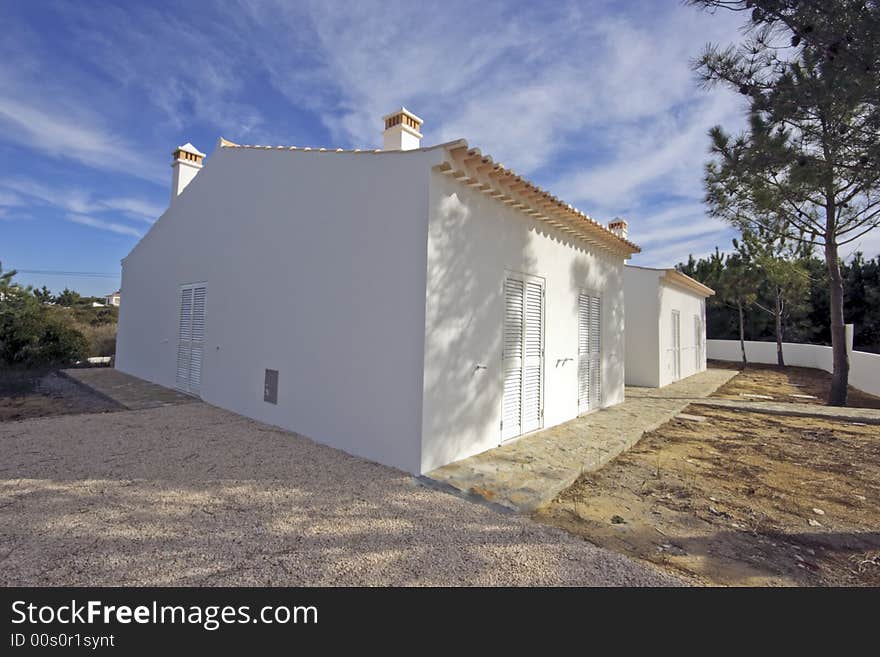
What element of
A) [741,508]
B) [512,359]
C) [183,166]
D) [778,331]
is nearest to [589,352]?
[512,359]

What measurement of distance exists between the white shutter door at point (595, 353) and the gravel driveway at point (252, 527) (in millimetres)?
5265

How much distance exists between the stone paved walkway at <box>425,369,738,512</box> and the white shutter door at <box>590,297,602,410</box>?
32 cm

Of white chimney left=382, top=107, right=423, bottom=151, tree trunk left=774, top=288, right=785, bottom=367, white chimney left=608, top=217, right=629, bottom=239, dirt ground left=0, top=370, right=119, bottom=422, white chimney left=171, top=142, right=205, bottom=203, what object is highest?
white chimney left=171, top=142, right=205, bottom=203

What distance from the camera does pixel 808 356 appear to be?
20.7 meters

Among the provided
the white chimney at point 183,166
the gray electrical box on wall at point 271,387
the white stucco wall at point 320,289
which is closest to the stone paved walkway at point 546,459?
the white stucco wall at point 320,289

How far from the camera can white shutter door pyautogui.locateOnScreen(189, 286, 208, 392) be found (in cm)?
848

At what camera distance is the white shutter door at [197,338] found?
8.48 m

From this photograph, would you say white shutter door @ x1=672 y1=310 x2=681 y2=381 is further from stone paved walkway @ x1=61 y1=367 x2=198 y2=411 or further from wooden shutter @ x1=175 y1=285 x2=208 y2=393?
stone paved walkway @ x1=61 y1=367 x2=198 y2=411

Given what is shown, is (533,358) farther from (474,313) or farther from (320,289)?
(320,289)

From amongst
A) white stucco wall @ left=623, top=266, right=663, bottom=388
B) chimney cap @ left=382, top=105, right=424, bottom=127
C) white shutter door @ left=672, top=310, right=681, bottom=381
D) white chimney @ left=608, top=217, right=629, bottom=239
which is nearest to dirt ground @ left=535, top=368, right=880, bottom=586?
chimney cap @ left=382, top=105, right=424, bottom=127

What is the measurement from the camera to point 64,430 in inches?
236

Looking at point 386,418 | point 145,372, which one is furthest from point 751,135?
point 145,372
